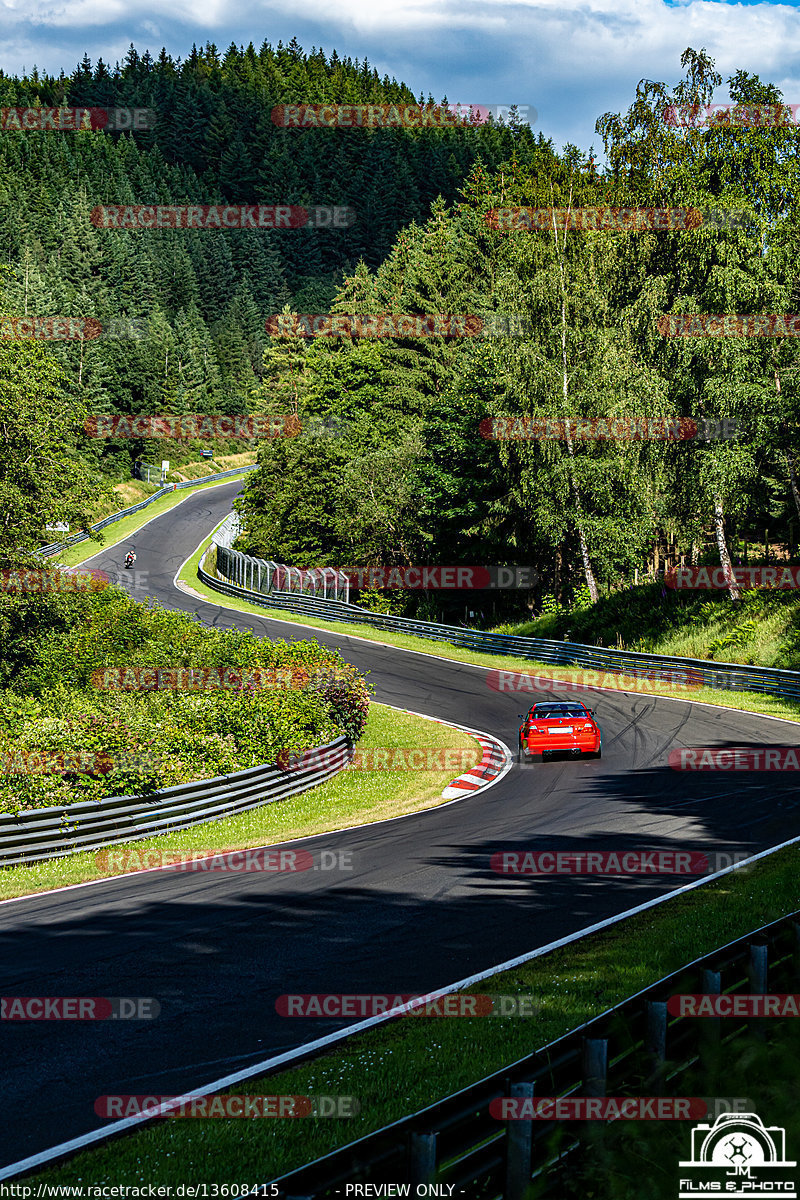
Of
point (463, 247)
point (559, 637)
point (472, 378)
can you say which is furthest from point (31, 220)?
point (559, 637)

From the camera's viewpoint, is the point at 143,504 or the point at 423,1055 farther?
the point at 143,504

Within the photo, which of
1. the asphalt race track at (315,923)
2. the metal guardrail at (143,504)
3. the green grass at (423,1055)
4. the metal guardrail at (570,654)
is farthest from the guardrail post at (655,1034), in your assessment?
the metal guardrail at (143,504)

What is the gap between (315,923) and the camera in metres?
11.3

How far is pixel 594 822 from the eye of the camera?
1673 centimetres

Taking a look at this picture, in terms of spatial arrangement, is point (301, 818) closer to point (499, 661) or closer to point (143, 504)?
point (499, 661)

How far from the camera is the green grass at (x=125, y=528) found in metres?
65.4

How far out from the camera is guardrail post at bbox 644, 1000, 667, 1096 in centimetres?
595

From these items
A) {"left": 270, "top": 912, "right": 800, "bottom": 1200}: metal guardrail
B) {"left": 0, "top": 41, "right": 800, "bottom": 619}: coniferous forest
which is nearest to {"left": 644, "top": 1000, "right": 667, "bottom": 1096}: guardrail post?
{"left": 270, "top": 912, "right": 800, "bottom": 1200}: metal guardrail

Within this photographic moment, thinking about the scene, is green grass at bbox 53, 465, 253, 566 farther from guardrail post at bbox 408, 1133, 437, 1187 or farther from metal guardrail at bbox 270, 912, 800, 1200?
guardrail post at bbox 408, 1133, 437, 1187

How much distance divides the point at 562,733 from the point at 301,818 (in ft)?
23.9

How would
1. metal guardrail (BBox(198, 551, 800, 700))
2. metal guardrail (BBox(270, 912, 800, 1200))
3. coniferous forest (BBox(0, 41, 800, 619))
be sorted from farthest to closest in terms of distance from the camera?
coniferous forest (BBox(0, 41, 800, 619))
metal guardrail (BBox(198, 551, 800, 700))
metal guardrail (BBox(270, 912, 800, 1200))

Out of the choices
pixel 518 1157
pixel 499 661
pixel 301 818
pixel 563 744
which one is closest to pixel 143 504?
pixel 499 661

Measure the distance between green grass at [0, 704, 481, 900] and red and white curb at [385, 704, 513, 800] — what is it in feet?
0.76

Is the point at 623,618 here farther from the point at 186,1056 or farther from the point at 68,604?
the point at 186,1056
